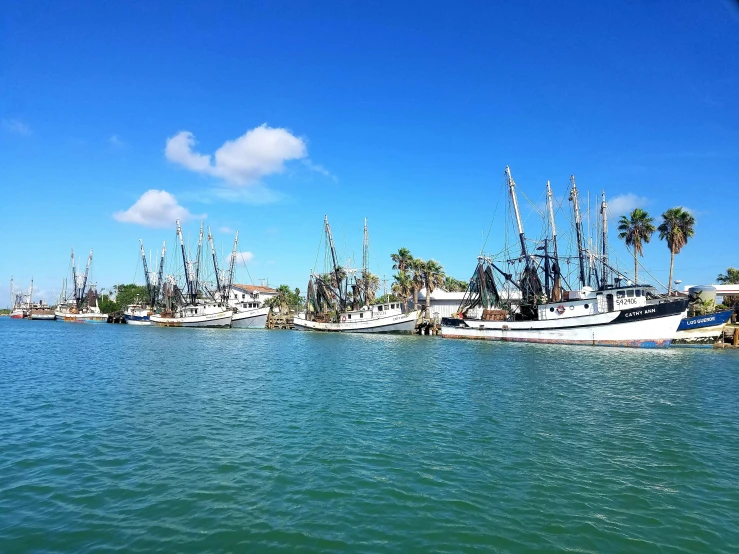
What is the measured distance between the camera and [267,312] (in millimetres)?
90312

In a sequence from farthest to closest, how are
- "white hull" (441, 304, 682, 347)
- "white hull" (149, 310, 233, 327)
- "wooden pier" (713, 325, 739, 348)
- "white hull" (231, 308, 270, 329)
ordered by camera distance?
"white hull" (149, 310, 233, 327), "white hull" (231, 308, 270, 329), "wooden pier" (713, 325, 739, 348), "white hull" (441, 304, 682, 347)

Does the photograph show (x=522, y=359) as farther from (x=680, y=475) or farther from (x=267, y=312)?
(x=267, y=312)

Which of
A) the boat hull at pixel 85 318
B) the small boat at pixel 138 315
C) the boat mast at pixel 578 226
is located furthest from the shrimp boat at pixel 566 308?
the boat hull at pixel 85 318

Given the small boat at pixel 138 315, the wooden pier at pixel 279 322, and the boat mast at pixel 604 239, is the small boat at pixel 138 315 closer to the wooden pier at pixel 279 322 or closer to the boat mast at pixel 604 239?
the wooden pier at pixel 279 322

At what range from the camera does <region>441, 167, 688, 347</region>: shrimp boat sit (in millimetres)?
46469

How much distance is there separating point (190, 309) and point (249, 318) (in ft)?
56.6

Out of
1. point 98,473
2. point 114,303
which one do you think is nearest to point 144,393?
point 98,473

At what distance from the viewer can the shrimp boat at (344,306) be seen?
75562 millimetres

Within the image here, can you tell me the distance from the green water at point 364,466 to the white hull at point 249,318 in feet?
211

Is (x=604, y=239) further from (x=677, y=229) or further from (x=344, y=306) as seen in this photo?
(x=344, y=306)

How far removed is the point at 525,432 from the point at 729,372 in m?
23.5

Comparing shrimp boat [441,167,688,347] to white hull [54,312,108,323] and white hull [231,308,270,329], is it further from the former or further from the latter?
white hull [54,312,108,323]

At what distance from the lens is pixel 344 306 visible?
276ft

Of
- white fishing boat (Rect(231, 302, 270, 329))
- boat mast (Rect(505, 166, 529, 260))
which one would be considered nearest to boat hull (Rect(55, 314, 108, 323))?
white fishing boat (Rect(231, 302, 270, 329))
